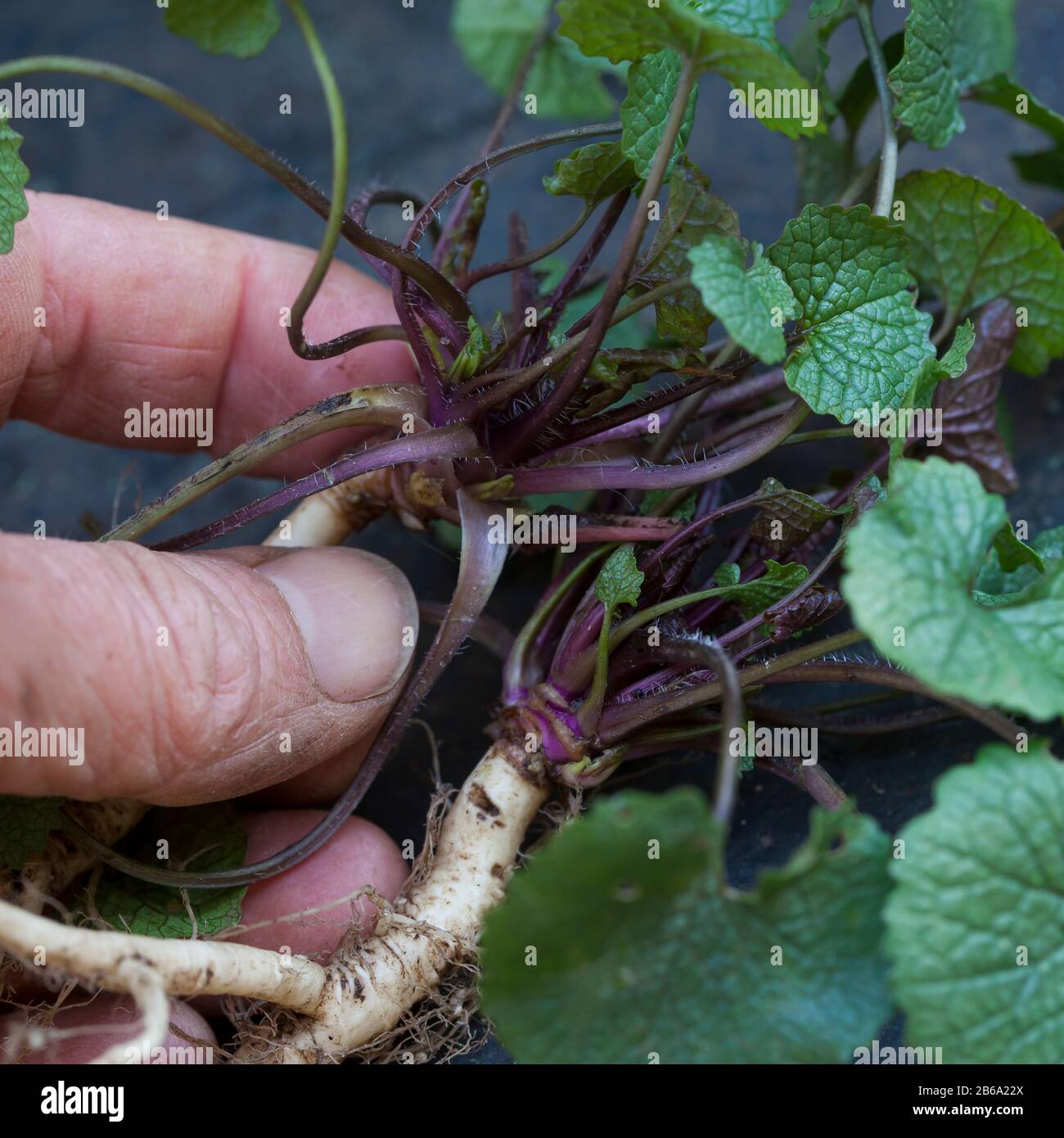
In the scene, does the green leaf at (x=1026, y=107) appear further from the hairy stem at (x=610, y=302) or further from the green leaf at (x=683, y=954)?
the green leaf at (x=683, y=954)

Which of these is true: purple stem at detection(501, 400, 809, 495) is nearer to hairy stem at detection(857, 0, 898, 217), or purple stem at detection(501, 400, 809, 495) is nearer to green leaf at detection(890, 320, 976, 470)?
green leaf at detection(890, 320, 976, 470)

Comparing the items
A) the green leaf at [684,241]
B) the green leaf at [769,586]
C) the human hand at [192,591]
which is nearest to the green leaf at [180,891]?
the human hand at [192,591]

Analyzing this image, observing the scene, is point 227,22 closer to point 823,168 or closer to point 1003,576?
point 823,168

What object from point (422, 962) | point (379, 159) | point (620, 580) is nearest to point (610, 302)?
point (620, 580)

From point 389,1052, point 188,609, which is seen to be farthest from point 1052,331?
point 389,1052

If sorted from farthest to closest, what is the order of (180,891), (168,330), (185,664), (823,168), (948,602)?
(823,168) → (168,330) → (180,891) → (185,664) → (948,602)

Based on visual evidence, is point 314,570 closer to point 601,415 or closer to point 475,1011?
point 601,415
